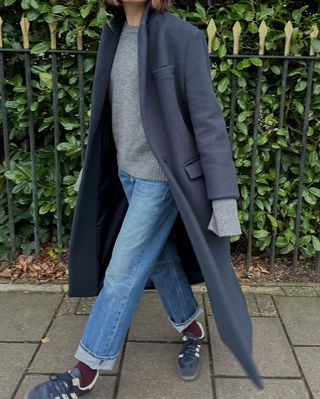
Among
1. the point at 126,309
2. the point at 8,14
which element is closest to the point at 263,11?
the point at 8,14

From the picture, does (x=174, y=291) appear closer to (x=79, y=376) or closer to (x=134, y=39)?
(x=79, y=376)

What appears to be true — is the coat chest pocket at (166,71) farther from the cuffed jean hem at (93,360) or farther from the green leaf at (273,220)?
the green leaf at (273,220)

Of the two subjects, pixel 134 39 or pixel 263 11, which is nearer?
pixel 134 39

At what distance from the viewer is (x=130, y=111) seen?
2256 mm

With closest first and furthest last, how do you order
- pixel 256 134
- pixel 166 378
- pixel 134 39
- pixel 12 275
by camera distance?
pixel 134 39, pixel 166 378, pixel 256 134, pixel 12 275

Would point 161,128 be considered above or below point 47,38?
below

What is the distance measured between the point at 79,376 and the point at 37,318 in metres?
A: 0.92

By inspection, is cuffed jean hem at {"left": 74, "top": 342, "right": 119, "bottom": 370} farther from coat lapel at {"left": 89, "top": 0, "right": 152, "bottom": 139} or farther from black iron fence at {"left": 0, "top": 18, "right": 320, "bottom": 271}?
black iron fence at {"left": 0, "top": 18, "right": 320, "bottom": 271}

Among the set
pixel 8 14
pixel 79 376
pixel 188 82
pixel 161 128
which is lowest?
pixel 79 376

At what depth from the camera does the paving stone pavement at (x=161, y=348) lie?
254 centimetres

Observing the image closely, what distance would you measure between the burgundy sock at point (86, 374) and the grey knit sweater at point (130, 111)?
2.93 feet

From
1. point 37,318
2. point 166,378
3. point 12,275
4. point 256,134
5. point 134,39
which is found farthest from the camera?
point 12,275

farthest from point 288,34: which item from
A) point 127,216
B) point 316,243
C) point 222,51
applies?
point 127,216

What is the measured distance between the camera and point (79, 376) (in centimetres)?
238
